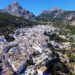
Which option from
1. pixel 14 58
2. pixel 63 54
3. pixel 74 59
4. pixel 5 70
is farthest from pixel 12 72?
pixel 63 54

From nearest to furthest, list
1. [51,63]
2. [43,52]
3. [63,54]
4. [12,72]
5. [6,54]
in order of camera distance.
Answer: [12,72] < [51,63] < [6,54] < [43,52] < [63,54]

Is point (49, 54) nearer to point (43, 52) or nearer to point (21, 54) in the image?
point (43, 52)

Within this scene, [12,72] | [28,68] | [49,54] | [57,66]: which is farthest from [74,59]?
[12,72]

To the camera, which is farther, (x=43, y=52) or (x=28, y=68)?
(x=43, y=52)

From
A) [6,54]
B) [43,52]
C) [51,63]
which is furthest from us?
[43,52]

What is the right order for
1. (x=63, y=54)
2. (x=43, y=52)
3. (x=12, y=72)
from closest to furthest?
(x=12, y=72) < (x=43, y=52) < (x=63, y=54)

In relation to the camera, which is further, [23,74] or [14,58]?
[14,58]

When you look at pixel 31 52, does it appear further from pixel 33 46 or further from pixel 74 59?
pixel 74 59

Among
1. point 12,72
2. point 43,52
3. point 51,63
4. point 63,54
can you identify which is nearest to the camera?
point 12,72
